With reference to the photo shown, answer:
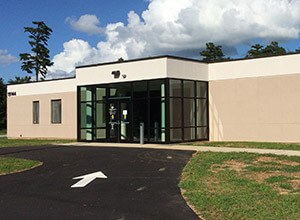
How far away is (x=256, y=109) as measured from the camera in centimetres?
1931

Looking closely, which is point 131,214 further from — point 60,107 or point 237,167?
point 60,107

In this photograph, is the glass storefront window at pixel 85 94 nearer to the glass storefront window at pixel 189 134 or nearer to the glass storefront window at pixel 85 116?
the glass storefront window at pixel 85 116

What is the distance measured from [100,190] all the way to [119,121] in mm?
12011

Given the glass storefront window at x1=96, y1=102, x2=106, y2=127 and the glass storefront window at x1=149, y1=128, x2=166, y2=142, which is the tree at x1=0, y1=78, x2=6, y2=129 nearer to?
the glass storefront window at x1=96, y1=102, x2=106, y2=127

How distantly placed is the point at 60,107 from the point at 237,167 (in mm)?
18358


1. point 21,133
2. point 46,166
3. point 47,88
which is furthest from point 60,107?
point 46,166

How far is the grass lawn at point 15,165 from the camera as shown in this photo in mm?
11291

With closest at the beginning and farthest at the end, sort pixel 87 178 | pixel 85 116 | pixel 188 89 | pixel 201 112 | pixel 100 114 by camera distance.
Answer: pixel 87 178, pixel 188 89, pixel 201 112, pixel 100 114, pixel 85 116

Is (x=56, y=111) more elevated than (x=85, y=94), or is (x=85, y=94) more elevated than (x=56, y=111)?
(x=85, y=94)

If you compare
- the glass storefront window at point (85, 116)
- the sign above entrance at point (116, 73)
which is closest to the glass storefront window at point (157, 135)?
the sign above entrance at point (116, 73)

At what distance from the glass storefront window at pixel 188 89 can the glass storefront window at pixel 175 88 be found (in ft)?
1.41

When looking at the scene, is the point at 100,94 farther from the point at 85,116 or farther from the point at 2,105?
the point at 2,105

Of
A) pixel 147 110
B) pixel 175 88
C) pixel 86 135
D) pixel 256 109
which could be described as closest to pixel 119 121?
pixel 147 110

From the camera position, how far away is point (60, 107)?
86.6ft
